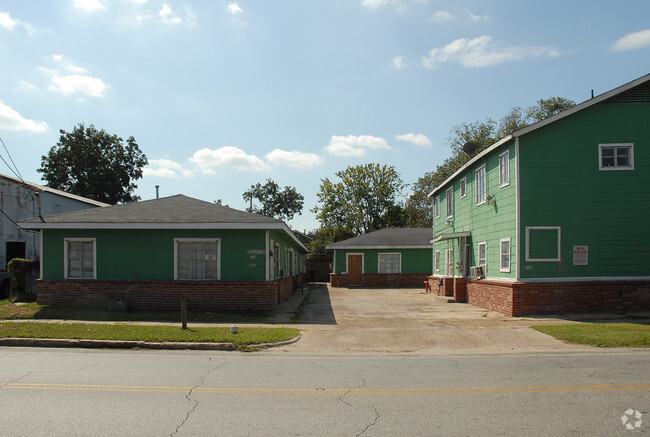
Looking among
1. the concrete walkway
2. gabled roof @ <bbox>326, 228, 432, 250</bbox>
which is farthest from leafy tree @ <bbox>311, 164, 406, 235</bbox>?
the concrete walkway

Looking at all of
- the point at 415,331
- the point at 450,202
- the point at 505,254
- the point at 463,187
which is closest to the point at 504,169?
the point at 505,254

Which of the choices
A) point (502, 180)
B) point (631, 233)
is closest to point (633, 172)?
point (631, 233)

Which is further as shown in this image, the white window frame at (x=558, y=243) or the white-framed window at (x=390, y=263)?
the white-framed window at (x=390, y=263)

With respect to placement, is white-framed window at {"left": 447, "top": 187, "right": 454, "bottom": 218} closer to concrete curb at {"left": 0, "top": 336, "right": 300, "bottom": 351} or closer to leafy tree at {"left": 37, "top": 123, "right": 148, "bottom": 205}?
concrete curb at {"left": 0, "top": 336, "right": 300, "bottom": 351}

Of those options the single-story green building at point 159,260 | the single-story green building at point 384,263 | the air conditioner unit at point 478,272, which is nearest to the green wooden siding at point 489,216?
the air conditioner unit at point 478,272

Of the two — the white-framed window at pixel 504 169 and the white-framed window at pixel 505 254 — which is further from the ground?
the white-framed window at pixel 504 169

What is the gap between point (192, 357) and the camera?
33.4 feet

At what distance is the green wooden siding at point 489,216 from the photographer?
1721 centimetres

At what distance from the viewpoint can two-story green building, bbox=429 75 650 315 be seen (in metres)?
16.3

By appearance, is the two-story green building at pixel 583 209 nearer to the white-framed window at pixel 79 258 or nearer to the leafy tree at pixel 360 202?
the white-framed window at pixel 79 258

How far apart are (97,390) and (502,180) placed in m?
15.5

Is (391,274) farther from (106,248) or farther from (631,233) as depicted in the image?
(106,248)

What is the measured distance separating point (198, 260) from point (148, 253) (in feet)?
5.80

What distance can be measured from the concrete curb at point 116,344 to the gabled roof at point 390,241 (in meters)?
23.7
